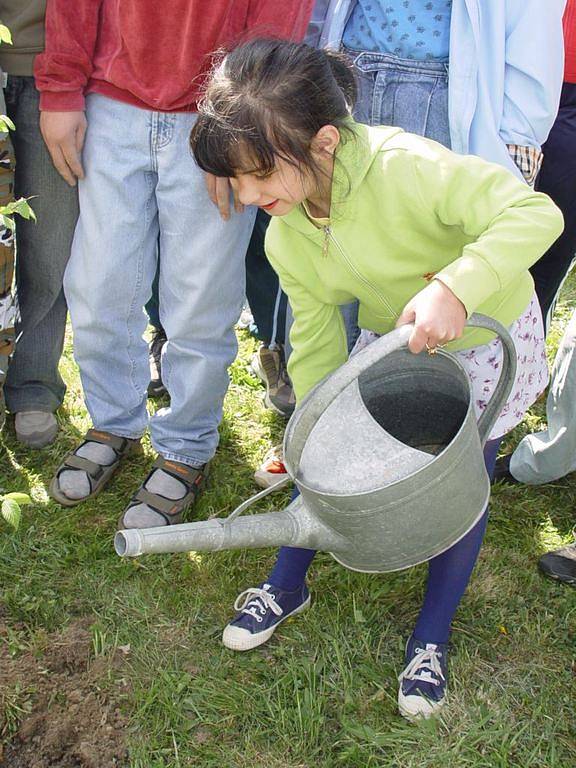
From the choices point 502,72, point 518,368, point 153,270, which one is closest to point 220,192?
point 153,270

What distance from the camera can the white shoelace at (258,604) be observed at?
2.24 metres

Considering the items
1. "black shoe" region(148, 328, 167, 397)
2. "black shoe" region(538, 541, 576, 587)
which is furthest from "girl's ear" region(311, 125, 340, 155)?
"black shoe" region(148, 328, 167, 397)

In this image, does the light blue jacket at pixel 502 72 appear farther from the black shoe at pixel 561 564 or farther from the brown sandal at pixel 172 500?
the brown sandal at pixel 172 500

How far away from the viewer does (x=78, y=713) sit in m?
2.04

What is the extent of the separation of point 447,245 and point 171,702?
1.22 meters

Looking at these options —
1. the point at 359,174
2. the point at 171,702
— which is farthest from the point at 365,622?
the point at 359,174

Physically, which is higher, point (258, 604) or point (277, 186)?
point (277, 186)

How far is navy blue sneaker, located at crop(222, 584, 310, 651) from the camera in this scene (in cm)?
221

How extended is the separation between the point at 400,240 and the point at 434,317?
383 mm

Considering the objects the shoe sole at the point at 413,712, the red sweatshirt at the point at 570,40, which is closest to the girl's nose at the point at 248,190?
the shoe sole at the point at 413,712

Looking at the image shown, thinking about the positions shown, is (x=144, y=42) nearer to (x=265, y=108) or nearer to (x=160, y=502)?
(x=265, y=108)

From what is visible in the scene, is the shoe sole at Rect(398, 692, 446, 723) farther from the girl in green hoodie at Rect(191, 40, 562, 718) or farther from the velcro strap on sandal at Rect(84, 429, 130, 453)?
the velcro strap on sandal at Rect(84, 429, 130, 453)

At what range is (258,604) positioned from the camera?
2248mm

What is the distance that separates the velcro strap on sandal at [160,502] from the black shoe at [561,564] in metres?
1.05
